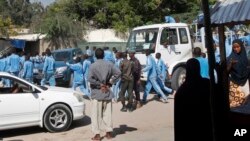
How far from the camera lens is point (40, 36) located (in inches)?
1255

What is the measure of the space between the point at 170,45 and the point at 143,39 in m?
1.05

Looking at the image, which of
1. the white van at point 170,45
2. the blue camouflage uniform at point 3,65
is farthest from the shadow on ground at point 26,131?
the blue camouflage uniform at point 3,65

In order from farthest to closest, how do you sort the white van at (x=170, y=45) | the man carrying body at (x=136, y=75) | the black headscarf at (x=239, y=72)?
the white van at (x=170, y=45) < the man carrying body at (x=136, y=75) < the black headscarf at (x=239, y=72)

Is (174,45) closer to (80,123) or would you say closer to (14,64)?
(80,123)

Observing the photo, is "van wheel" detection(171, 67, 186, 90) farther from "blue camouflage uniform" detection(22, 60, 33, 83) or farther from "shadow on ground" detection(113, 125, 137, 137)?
"shadow on ground" detection(113, 125, 137, 137)

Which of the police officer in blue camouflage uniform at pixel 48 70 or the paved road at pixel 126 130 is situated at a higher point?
the police officer in blue camouflage uniform at pixel 48 70

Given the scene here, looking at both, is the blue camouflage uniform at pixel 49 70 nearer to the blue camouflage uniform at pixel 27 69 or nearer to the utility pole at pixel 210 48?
the blue camouflage uniform at pixel 27 69

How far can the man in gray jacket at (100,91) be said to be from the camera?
8.05 m

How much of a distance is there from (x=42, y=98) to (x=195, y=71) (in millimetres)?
5685

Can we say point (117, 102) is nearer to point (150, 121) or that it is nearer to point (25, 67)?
point (150, 121)

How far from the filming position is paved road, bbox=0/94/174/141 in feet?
28.1

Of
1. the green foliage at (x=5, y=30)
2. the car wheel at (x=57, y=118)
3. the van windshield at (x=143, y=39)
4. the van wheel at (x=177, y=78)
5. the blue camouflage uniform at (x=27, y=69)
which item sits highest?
the green foliage at (x=5, y=30)

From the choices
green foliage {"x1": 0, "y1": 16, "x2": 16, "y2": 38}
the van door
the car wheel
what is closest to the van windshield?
the van door

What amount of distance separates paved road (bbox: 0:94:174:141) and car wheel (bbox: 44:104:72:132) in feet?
0.46
